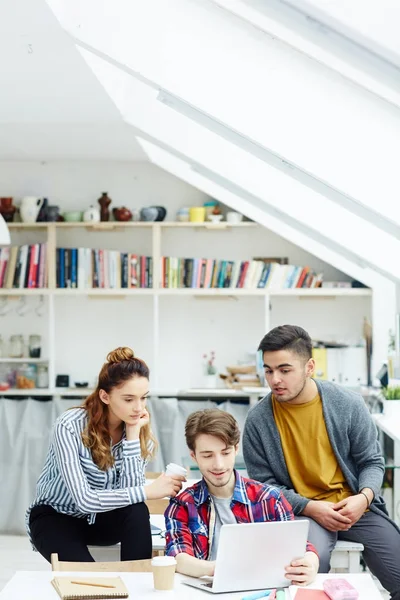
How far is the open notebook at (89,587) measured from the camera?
2.36 metres

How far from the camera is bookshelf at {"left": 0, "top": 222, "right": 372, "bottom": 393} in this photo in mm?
7316

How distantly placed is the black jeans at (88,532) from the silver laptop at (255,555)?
2.60 ft

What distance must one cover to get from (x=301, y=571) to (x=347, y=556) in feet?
3.28

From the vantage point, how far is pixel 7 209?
24.8 ft

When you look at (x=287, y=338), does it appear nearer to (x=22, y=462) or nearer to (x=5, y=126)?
(x=5, y=126)

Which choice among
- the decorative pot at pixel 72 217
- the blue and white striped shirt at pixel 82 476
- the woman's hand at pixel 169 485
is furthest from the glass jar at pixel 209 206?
the woman's hand at pixel 169 485

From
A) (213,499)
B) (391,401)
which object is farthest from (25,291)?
(213,499)

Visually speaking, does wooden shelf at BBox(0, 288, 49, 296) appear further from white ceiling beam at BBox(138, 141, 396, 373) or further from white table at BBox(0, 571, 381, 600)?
white table at BBox(0, 571, 381, 600)

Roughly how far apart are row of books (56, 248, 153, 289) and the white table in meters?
4.90

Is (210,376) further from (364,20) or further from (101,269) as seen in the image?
(364,20)

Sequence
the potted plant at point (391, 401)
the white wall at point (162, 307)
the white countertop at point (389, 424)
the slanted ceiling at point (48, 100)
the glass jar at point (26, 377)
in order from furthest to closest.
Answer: the white wall at point (162, 307) → the glass jar at point (26, 377) → the potted plant at point (391, 401) → the white countertop at point (389, 424) → the slanted ceiling at point (48, 100)

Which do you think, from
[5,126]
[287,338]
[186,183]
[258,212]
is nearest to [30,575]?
[287,338]

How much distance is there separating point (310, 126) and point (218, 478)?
4.48 feet

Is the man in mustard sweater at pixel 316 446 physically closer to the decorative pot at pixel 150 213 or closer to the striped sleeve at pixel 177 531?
the striped sleeve at pixel 177 531
